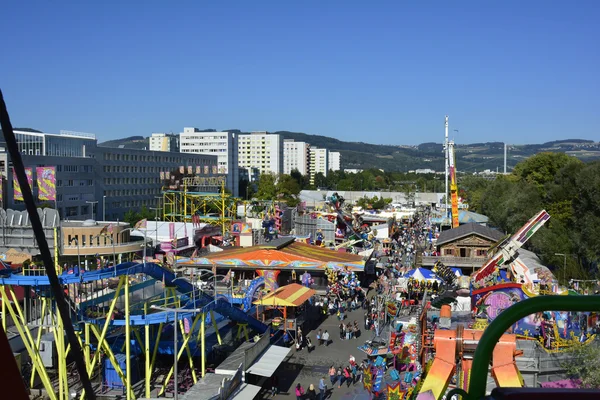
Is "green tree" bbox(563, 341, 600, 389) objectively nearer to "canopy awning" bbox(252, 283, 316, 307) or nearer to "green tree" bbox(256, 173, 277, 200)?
"canopy awning" bbox(252, 283, 316, 307)

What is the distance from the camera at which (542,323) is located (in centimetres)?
1623

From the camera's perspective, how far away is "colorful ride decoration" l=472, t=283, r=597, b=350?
15195 millimetres

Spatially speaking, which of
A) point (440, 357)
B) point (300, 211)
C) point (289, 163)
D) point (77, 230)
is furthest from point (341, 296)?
point (289, 163)

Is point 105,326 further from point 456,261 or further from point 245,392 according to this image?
point 456,261

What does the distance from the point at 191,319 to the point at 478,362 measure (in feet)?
62.3

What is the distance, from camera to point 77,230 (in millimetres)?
29594

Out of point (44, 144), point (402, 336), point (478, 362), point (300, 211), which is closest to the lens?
point (478, 362)

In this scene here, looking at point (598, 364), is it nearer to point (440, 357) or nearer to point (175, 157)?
point (440, 357)

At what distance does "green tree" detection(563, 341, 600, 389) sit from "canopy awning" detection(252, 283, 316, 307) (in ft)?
35.0

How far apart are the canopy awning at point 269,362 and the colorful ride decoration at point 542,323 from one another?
5.86 metres

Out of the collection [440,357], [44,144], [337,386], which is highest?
[44,144]

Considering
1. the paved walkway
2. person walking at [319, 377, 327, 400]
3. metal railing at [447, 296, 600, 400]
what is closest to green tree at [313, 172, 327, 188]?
the paved walkway

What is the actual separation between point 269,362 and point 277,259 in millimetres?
14175

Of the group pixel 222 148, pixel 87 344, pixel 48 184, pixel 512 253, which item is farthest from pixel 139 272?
pixel 222 148
